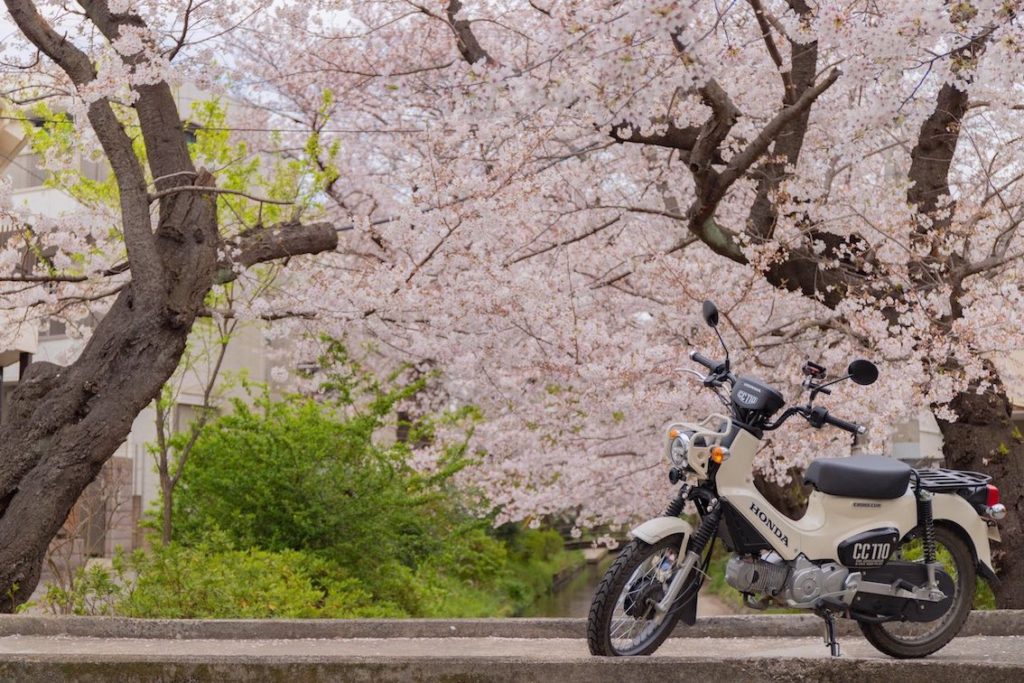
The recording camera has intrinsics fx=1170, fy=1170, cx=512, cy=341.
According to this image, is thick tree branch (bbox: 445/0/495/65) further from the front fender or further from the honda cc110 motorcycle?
the front fender

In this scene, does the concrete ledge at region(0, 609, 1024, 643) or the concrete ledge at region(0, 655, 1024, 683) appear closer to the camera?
the concrete ledge at region(0, 655, 1024, 683)

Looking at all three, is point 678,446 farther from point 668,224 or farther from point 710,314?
point 668,224

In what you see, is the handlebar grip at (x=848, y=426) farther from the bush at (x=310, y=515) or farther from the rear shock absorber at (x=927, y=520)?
the bush at (x=310, y=515)

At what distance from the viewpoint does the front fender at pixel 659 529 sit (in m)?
4.42

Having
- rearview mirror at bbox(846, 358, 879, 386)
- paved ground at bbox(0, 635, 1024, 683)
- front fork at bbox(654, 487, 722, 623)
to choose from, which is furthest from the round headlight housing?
paved ground at bbox(0, 635, 1024, 683)

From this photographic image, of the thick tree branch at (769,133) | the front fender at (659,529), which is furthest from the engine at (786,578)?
the thick tree branch at (769,133)

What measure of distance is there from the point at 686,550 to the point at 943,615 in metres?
1.34

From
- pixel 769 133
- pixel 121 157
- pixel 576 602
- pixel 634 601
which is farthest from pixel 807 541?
pixel 576 602

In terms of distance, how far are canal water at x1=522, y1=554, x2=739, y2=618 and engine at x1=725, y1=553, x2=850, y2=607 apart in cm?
1219

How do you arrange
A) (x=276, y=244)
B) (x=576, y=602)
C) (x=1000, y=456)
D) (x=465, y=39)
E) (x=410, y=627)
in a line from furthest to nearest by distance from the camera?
(x=576, y=602), (x=465, y=39), (x=1000, y=456), (x=276, y=244), (x=410, y=627)

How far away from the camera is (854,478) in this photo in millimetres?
4836

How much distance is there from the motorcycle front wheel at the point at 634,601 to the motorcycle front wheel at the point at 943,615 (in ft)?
3.30

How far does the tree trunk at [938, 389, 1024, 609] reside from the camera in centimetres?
874

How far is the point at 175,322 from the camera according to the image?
7.35 meters
